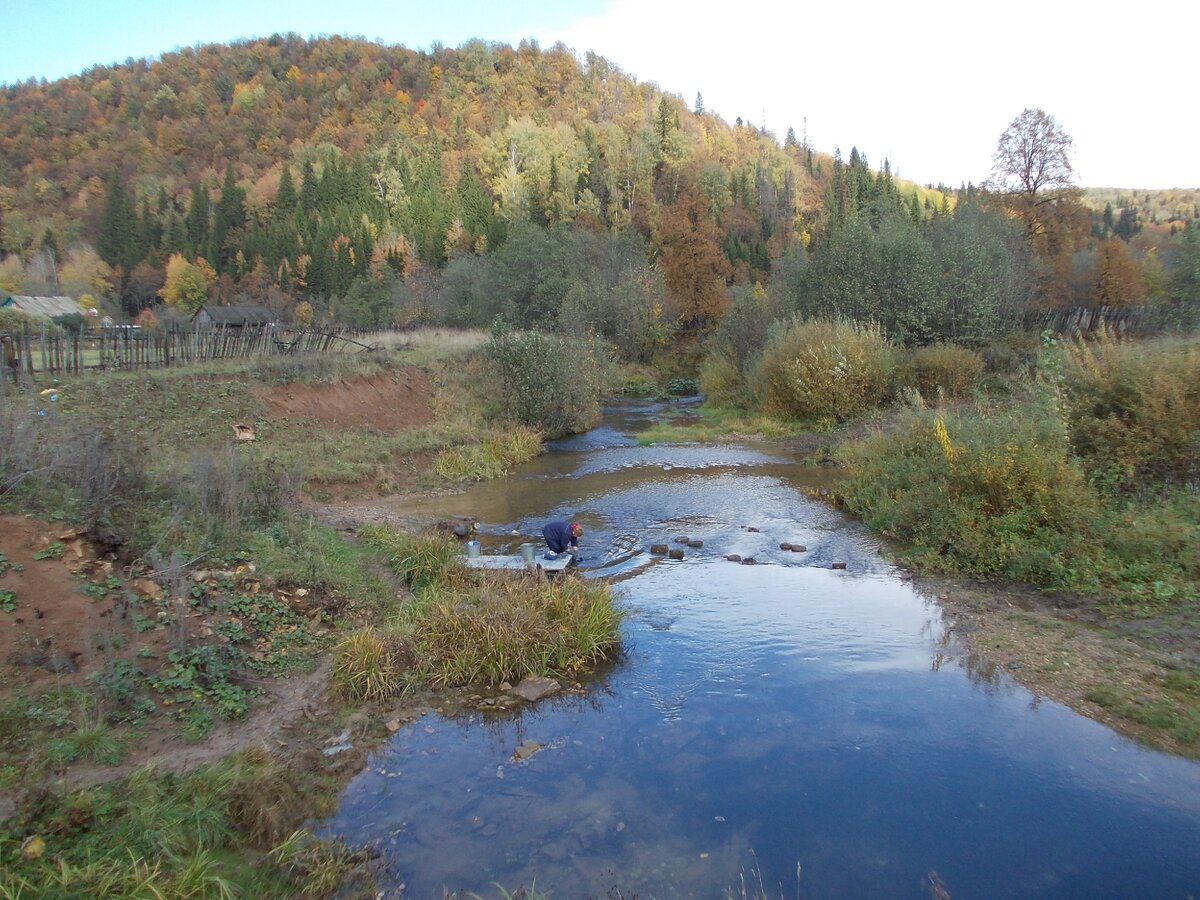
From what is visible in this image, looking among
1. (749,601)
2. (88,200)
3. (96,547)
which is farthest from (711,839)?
(88,200)

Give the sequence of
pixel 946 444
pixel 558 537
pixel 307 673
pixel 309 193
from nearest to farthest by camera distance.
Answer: pixel 307 673 < pixel 558 537 < pixel 946 444 < pixel 309 193

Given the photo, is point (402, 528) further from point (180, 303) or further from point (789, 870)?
point (180, 303)

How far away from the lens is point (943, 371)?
27.1m

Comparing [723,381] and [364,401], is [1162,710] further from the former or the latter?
[723,381]

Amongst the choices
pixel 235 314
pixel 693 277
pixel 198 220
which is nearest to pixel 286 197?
pixel 198 220

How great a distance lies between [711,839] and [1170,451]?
1132 cm

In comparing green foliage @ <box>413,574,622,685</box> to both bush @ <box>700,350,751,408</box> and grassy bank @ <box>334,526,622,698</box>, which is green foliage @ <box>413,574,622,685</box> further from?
bush @ <box>700,350,751,408</box>

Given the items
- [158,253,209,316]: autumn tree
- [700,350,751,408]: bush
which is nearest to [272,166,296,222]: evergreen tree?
[158,253,209,316]: autumn tree

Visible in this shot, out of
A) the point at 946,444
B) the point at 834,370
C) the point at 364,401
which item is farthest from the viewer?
the point at 834,370

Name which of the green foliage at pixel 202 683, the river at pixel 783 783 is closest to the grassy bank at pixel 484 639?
the river at pixel 783 783

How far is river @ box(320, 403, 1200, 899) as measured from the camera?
549 cm

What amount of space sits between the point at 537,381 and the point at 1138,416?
18.0 m

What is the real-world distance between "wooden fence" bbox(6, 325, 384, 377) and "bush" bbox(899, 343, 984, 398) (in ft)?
71.0

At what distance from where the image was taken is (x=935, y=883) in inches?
212
